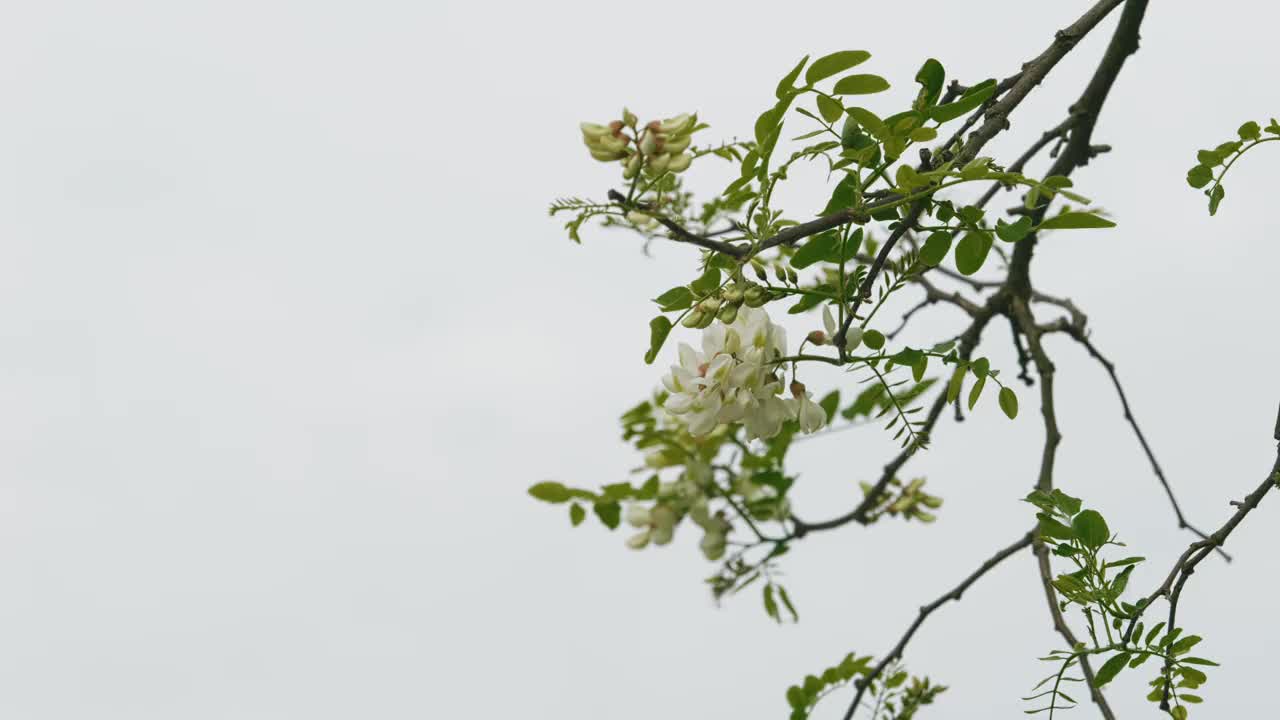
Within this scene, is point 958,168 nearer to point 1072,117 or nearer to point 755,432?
point 755,432

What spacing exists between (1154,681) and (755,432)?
43cm

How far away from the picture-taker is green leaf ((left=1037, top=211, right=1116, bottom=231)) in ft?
3.00

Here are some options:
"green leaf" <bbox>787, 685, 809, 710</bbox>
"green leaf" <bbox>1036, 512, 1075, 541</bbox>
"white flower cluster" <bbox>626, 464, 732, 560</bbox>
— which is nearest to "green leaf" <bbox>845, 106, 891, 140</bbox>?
"green leaf" <bbox>1036, 512, 1075, 541</bbox>

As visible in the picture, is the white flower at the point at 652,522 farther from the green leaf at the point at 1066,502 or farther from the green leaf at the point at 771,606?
the green leaf at the point at 1066,502

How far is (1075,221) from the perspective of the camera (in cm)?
93

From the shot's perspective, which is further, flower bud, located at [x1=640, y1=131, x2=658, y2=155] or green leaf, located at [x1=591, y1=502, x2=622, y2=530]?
green leaf, located at [x1=591, y1=502, x2=622, y2=530]

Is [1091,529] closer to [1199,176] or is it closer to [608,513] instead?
[1199,176]

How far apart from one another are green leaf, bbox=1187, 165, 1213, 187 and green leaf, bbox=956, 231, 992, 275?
41 centimetres

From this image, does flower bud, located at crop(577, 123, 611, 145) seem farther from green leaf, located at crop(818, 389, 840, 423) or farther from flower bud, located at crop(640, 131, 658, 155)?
green leaf, located at crop(818, 389, 840, 423)

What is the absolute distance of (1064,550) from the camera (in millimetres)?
1094

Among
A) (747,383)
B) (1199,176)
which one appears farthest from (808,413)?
(1199,176)

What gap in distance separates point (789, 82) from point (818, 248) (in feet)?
0.45

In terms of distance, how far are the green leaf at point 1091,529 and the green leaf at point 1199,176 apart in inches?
16.7

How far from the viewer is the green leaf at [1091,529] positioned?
3.49ft
